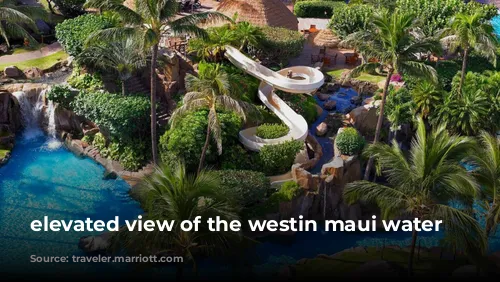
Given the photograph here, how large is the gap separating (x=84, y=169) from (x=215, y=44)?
1235 cm

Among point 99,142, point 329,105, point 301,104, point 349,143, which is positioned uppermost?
point 349,143

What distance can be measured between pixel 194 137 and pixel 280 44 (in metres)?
13.1

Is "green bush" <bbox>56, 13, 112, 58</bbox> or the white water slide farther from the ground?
"green bush" <bbox>56, 13, 112, 58</bbox>

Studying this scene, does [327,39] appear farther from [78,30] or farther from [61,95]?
[61,95]

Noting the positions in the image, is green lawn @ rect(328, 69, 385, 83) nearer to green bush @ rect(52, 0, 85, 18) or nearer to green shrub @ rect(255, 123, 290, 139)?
green shrub @ rect(255, 123, 290, 139)

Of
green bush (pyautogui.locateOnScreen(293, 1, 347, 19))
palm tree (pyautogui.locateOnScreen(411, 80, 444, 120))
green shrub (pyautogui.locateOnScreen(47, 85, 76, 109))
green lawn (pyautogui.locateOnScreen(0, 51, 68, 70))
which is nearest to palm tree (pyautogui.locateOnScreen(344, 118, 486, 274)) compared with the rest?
palm tree (pyautogui.locateOnScreen(411, 80, 444, 120))

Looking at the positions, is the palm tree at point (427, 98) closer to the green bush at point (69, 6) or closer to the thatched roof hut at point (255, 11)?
the thatched roof hut at point (255, 11)

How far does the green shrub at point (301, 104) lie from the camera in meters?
41.6

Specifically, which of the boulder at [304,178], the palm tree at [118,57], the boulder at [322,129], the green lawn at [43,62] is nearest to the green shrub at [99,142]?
the palm tree at [118,57]

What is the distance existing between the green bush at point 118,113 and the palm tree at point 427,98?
58.2ft

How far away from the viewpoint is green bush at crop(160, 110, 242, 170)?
114ft

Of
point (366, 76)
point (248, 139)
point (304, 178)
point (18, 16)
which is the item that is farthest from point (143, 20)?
point (366, 76)

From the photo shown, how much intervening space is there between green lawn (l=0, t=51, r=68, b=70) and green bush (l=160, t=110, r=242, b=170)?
14428 millimetres

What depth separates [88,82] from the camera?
134 ft
